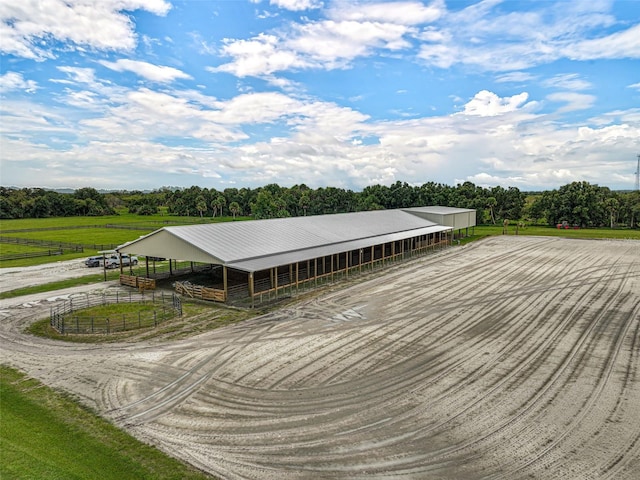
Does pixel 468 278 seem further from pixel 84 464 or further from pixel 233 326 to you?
pixel 84 464

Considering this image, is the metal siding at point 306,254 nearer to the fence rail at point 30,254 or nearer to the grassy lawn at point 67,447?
the grassy lawn at point 67,447

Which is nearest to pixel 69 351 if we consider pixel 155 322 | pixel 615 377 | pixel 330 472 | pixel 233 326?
pixel 155 322

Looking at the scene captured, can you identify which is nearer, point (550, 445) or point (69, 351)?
point (550, 445)

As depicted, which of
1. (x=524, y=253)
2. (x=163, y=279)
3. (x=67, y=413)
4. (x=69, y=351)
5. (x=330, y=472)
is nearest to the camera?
(x=330, y=472)

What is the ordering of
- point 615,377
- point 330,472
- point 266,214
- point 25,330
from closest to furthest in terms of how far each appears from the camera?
1. point 330,472
2. point 615,377
3. point 25,330
4. point 266,214

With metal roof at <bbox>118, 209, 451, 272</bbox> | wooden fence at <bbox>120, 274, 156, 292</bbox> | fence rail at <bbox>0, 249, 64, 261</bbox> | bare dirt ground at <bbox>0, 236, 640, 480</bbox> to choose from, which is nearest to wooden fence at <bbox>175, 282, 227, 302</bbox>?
metal roof at <bbox>118, 209, 451, 272</bbox>

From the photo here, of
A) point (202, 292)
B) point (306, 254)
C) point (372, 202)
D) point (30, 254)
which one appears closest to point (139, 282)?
point (202, 292)

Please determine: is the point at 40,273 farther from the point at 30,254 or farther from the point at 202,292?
the point at 202,292
